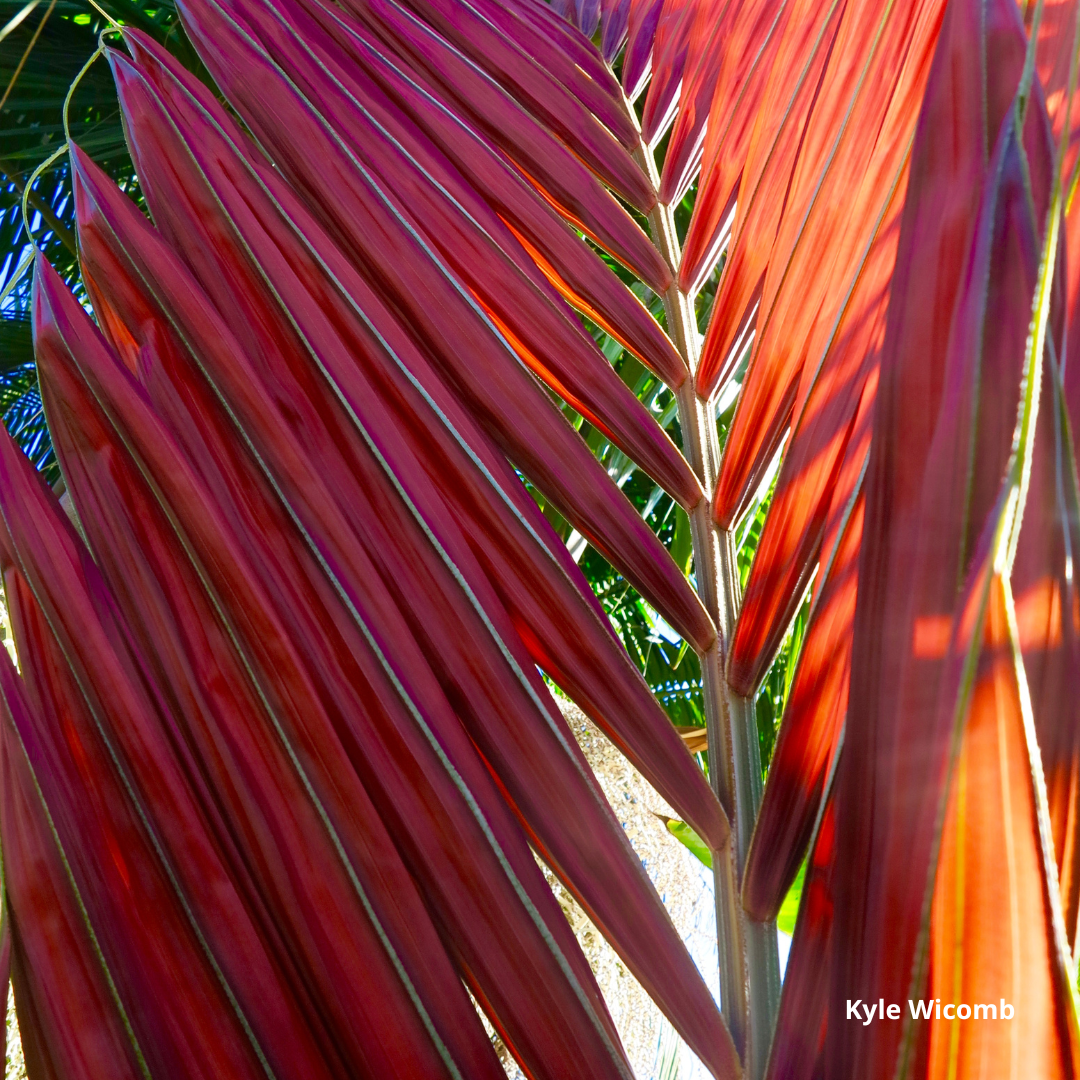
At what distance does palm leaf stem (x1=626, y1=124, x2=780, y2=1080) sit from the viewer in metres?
0.27

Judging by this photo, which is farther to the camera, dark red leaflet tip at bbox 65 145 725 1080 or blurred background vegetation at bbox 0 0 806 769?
blurred background vegetation at bbox 0 0 806 769

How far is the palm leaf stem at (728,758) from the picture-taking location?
0.27m

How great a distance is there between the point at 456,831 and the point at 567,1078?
0.06m

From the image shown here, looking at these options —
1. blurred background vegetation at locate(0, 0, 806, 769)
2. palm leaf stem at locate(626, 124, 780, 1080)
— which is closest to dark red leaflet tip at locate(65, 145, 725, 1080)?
palm leaf stem at locate(626, 124, 780, 1080)

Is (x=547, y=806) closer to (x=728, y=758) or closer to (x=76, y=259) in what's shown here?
(x=728, y=758)

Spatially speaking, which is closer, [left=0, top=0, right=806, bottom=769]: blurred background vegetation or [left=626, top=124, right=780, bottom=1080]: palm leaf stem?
[left=626, top=124, right=780, bottom=1080]: palm leaf stem

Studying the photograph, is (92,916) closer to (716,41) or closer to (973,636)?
(973,636)

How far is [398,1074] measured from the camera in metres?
0.20

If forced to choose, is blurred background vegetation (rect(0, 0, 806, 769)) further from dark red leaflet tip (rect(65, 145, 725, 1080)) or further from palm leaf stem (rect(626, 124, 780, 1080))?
dark red leaflet tip (rect(65, 145, 725, 1080))

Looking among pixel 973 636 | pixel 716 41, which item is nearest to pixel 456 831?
pixel 973 636

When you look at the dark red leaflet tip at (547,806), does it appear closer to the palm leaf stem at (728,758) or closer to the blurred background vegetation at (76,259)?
the palm leaf stem at (728,758)

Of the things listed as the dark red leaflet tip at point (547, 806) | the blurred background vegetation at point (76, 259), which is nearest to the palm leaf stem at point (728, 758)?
the dark red leaflet tip at point (547, 806)

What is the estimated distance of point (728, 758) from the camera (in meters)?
0.32

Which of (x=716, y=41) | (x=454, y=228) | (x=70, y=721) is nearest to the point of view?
(x=70, y=721)
